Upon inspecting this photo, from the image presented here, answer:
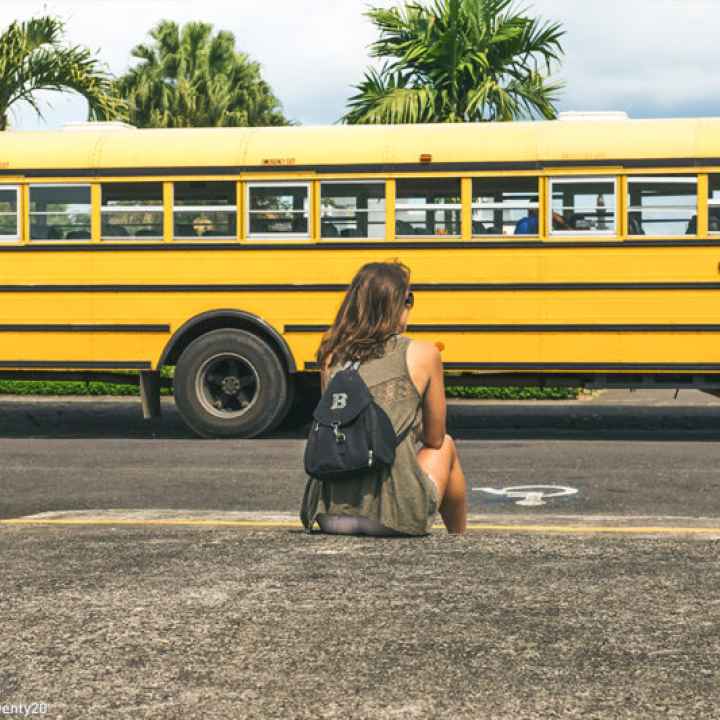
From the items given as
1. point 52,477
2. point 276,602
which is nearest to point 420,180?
point 52,477

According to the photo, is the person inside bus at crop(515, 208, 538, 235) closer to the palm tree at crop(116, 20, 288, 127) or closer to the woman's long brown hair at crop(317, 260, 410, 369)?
the woman's long brown hair at crop(317, 260, 410, 369)

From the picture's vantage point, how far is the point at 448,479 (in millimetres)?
5684

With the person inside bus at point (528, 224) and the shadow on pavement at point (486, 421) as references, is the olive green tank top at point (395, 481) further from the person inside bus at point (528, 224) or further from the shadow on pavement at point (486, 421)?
the shadow on pavement at point (486, 421)

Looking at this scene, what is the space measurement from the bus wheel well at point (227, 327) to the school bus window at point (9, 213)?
71.4 inches

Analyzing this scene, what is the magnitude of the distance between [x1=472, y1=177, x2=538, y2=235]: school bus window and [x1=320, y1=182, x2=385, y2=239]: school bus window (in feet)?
2.84

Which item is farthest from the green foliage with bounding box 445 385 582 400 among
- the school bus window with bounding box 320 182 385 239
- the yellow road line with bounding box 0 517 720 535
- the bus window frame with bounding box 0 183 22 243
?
the yellow road line with bounding box 0 517 720 535

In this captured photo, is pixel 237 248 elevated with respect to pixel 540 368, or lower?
elevated

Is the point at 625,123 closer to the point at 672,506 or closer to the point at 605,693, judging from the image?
the point at 672,506

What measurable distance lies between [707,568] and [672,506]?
3.47 meters

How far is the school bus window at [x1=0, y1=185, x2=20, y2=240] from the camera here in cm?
1320

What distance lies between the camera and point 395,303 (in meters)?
5.56

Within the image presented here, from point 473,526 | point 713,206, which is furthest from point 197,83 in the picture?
point 473,526

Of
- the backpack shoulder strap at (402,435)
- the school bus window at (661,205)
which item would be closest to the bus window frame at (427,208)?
the school bus window at (661,205)

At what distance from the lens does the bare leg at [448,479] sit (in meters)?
5.62
